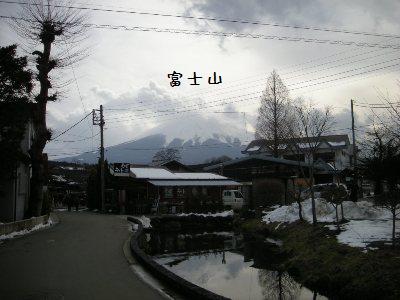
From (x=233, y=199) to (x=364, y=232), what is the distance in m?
21.2

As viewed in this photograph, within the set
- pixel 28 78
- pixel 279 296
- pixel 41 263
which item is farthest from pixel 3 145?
pixel 279 296

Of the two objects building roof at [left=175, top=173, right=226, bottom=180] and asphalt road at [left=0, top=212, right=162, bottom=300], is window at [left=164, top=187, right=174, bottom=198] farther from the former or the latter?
asphalt road at [left=0, top=212, right=162, bottom=300]

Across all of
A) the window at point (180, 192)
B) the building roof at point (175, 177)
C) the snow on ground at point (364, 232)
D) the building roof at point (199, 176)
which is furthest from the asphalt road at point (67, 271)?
the building roof at point (199, 176)

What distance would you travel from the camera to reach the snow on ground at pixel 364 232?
1252 cm

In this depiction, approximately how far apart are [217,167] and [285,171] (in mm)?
10113

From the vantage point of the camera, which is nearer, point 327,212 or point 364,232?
point 364,232

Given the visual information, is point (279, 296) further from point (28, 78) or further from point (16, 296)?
point (28, 78)

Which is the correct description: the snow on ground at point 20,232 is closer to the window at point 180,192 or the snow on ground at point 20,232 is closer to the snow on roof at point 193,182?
the snow on roof at point 193,182

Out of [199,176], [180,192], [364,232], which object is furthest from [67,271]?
[199,176]

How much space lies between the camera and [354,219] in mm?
17531

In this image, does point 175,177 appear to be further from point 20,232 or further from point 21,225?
point 20,232

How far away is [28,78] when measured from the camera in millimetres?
15625

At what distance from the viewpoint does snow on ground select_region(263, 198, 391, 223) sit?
60.5 feet

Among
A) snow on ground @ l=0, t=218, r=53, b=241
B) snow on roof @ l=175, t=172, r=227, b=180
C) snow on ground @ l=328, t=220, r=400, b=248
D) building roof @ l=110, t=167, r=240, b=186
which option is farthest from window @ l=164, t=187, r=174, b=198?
snow on ground @ l=328, t=220, r=400, b=248
